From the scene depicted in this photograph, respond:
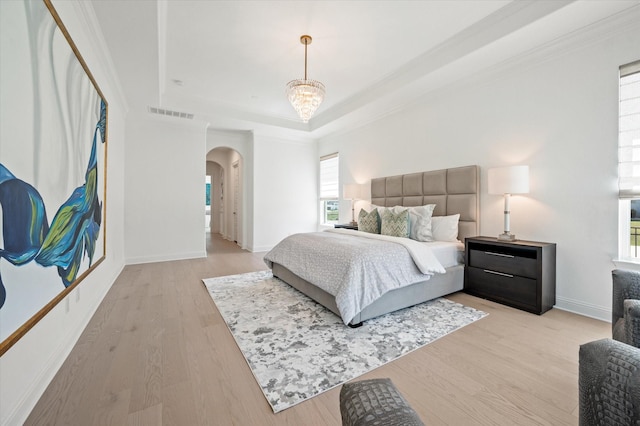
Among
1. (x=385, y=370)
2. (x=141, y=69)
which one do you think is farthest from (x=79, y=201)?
(x=385, y=370)

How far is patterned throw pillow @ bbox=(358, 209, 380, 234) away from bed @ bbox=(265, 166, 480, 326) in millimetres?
485

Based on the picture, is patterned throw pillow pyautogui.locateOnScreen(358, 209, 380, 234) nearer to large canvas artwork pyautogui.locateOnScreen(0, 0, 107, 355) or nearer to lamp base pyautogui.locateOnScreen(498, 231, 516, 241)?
lamp base pyautogui.locateOnScreen(498, 231, 516, 241)

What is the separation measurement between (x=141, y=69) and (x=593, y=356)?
443 centimetres

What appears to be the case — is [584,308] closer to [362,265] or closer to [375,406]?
[362,265]

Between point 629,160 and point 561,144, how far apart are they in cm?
53

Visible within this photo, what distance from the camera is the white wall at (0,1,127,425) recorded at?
1320mm

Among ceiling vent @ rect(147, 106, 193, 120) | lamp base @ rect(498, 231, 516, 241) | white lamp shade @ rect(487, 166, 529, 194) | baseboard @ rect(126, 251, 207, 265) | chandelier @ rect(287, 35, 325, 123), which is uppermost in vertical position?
ceiling vent @ rect(147, 106, 193, 120)

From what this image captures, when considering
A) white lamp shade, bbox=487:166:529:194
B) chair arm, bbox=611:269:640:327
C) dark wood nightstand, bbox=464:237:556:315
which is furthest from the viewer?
white lamp shade, bbox=487:166:529:194

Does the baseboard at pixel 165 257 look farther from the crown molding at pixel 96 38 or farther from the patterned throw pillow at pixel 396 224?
the patterned throw pillow at pixel 396 224

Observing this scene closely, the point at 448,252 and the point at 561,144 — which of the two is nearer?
the point at 561,144

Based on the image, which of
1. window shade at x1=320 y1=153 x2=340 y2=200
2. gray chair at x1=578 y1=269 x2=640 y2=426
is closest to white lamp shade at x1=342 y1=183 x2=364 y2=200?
window shade at x1=320 y1=153 x2=340 y2=200

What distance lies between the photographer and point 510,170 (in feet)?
9.38

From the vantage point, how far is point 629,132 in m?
2.40

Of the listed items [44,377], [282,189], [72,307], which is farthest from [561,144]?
[282,189]
